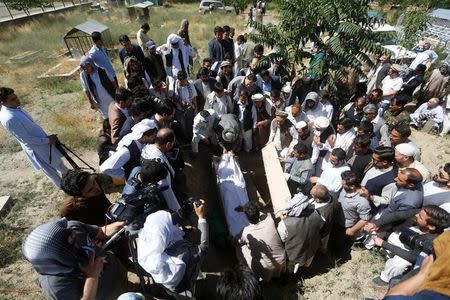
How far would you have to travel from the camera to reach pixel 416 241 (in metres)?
2.86

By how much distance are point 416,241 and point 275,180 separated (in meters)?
2.56

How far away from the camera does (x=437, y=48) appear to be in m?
11.4

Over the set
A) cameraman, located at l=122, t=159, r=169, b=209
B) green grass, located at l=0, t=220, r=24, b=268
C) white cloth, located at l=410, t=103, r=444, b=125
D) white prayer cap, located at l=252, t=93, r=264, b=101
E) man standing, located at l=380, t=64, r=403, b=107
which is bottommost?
white cloth, located at l=410, t=103, r=444, b=125

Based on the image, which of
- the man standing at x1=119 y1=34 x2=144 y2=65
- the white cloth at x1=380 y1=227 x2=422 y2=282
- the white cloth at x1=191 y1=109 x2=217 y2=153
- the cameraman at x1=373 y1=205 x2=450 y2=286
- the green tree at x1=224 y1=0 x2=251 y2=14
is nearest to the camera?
the cameraman at x1=373 y1=205 x2=450 y2=286

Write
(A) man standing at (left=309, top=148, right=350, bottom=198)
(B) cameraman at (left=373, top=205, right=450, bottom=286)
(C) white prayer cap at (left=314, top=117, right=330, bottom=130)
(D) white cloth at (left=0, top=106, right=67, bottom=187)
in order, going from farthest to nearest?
1. (C) white prayer cap at (left=314, top=117, right=330, bottom=130)
2. (D) white cloth at (left=0, top=106, right=67, bottom=187)
3. (A) man standing at (left=309, top=148, right=350, bottom=198)
4. (B) cameraman at (left=373, top=205, right=450, bottom=286)

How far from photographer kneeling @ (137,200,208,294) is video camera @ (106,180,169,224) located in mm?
253

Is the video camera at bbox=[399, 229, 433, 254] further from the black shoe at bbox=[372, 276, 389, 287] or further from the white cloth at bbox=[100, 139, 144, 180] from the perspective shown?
the white cloth at bbox=[100, 139, 144, 180]

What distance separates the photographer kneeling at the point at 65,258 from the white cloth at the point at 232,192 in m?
1.99

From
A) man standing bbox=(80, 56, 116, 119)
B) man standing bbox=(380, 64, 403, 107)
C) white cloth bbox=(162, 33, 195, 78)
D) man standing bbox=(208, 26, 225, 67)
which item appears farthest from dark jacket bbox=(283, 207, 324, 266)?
man standing bbox=(208, 26, 225, 67)

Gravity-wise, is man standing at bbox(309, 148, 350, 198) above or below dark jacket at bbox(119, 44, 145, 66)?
below

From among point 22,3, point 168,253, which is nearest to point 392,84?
point 168,253

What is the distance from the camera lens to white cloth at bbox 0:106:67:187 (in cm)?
414

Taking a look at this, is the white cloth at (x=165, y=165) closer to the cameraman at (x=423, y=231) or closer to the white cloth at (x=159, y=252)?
the white cloth at (x=159, y=252)

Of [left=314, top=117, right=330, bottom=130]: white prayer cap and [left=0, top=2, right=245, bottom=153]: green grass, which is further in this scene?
[left=0, top=2, right=245, bottom=153]: green grass
